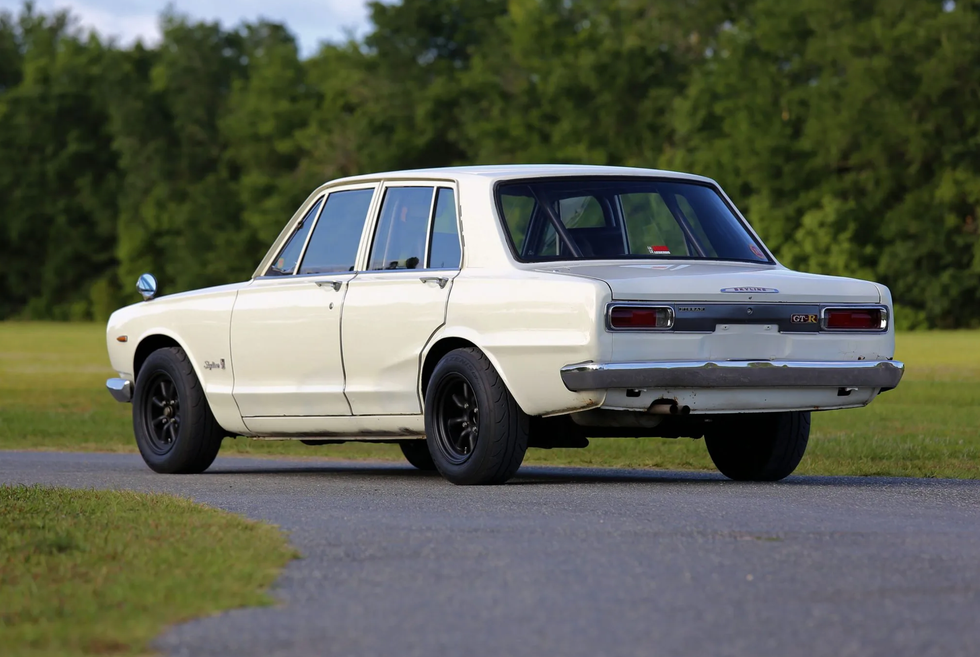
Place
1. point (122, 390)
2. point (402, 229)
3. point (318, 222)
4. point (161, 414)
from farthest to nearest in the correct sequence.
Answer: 1. point (122, 390)
2. point (161, 414)
3. point (318, 222)
4. point (402, 229)

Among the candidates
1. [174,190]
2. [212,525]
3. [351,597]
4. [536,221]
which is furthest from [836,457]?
[174,190]

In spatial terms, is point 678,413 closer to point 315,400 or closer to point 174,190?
point 315,400

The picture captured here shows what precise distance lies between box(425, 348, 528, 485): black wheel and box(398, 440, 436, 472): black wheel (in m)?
2.41

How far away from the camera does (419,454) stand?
12414 mm

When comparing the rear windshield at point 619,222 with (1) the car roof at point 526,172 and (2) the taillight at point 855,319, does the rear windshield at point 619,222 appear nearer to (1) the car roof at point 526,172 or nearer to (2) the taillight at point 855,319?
(1) the car roof at point 526,172

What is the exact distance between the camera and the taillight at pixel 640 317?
8992mm

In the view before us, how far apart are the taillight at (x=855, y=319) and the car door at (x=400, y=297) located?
1.98 meters

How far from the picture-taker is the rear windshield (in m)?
10.0

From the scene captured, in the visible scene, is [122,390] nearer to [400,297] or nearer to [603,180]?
[400,297]

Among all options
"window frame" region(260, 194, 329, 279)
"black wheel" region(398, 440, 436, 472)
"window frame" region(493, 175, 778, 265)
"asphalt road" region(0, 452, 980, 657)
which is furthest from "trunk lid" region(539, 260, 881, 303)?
"black wheel" region(398, 440, 436, 472)

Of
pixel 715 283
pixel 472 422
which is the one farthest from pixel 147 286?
pixel 715 283

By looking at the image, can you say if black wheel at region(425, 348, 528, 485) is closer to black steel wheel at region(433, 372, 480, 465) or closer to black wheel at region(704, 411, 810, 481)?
black steel wheel at region(433, 372, 480, 465)

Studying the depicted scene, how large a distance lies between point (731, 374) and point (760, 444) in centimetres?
166

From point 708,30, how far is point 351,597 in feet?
248
